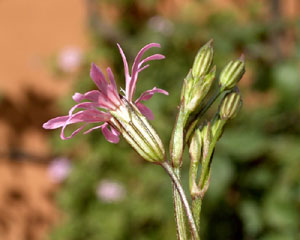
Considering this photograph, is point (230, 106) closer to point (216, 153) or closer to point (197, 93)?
point (197, 93)

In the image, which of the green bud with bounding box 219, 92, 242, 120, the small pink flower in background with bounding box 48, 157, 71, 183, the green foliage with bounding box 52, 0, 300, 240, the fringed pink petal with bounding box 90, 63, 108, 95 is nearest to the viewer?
the fringed pink petal with bounding box 90, 63, 108, 95

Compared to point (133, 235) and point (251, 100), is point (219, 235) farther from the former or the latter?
point (251, 100)

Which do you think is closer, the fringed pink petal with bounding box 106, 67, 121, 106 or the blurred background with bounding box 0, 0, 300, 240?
the fringed pink petal with bounding box 106, 67, 121, 106

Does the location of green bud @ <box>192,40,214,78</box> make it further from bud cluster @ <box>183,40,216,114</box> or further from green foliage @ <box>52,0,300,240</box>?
green foliage @ <box>52,0,300,240</box>

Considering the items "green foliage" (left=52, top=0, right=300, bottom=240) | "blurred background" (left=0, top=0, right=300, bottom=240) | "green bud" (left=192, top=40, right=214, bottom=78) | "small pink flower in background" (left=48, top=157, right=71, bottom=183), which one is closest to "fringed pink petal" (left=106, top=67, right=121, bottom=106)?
"green bud" (left=192, top=40, right=214, bottom=78)

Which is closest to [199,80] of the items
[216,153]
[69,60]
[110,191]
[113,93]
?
[113,93]
